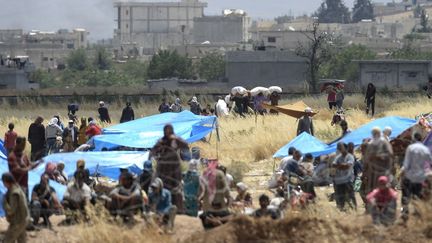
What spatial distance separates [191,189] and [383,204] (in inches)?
119

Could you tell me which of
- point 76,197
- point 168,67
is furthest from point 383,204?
point 168,67

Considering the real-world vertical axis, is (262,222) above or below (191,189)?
below

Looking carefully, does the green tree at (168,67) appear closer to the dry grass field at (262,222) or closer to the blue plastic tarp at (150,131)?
the dry grass field at (262,222)

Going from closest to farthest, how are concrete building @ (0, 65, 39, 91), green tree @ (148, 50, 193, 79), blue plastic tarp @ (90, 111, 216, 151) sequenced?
blue plastic tarp @ (90, 111, 216, 151) < concrete building @ (0, 65, 39, 91) < green tree @ (148, 50, 193, 79)

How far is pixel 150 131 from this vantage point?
94.9ft

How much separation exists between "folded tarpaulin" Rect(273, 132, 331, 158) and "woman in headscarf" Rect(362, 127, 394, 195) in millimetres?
4296

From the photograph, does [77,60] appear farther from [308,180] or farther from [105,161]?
[308,180]

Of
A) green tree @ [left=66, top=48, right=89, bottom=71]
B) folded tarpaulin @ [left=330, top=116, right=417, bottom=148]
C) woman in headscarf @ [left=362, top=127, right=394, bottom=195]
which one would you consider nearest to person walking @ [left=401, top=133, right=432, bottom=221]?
woman in headscarf @ [left=362, top=127, right=394, bottom=195]

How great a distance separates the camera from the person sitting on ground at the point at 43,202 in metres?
20.3

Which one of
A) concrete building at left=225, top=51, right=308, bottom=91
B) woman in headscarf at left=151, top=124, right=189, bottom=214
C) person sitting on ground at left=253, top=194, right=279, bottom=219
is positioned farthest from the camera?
concrete building at left=225, top=51, right=308, bottom=91

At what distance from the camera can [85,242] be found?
63.9 feet

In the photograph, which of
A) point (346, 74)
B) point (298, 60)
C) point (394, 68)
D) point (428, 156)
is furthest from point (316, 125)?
point (346, 74)

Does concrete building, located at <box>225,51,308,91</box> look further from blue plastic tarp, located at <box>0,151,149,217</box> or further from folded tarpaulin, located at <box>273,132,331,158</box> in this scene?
blue plastic tarp, located at <box>0,151,149,217</box>

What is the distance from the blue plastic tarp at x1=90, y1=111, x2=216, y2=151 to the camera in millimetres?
27656
